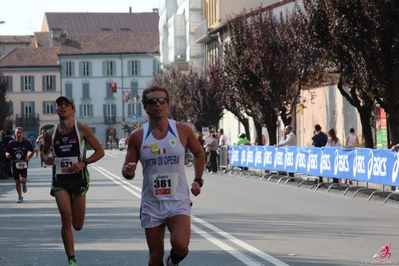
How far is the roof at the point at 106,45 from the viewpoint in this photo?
137000 mm

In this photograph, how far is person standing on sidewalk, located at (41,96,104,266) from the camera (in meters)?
11.3

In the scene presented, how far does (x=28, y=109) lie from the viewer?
454 ft

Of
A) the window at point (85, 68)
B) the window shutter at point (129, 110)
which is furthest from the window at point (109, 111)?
the window at point (85, 68)

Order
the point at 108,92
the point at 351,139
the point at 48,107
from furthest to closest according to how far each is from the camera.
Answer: the point at 48,107
the point at 108,92
the point at 351,139

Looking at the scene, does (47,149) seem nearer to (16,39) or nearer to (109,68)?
(109,68)

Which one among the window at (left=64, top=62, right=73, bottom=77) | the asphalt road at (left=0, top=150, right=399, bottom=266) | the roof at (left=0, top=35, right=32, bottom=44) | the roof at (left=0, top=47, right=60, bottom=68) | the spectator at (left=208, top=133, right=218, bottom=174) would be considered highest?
the roof at (left=0, top=35, right=32, bottom=44)

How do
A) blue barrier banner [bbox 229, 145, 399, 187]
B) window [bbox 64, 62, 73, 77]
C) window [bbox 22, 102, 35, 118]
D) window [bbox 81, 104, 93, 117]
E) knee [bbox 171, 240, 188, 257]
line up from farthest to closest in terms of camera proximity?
window [bbox 22, 102, 35, 118]
window [bbox 81, 104, 93, 117]
window [bbox 64, 62, 73, 77]
blue barrier banner [bbox 229, 145, 399, 187]
knee [bbox 171, 240, 188, 257]

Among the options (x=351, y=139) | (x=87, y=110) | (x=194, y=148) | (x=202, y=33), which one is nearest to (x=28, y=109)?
(x=87, y=110)

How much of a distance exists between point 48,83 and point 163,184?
131260 mm

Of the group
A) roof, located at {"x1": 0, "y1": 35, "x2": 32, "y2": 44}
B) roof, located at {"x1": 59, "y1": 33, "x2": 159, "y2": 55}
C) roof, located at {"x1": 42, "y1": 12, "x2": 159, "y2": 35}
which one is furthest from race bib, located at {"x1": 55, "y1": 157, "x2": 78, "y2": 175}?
roof, located at {"x1": 0, "y1": 35, "x2": 32, "y2": 44}

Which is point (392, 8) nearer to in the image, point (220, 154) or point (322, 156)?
point (322, 156)

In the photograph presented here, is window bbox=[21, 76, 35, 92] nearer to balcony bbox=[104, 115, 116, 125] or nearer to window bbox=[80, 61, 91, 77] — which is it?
window bbox=[80, 61, 91, 77]

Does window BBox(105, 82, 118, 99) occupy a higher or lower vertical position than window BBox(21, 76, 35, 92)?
lower

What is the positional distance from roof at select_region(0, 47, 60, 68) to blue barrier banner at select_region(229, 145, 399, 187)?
102m
